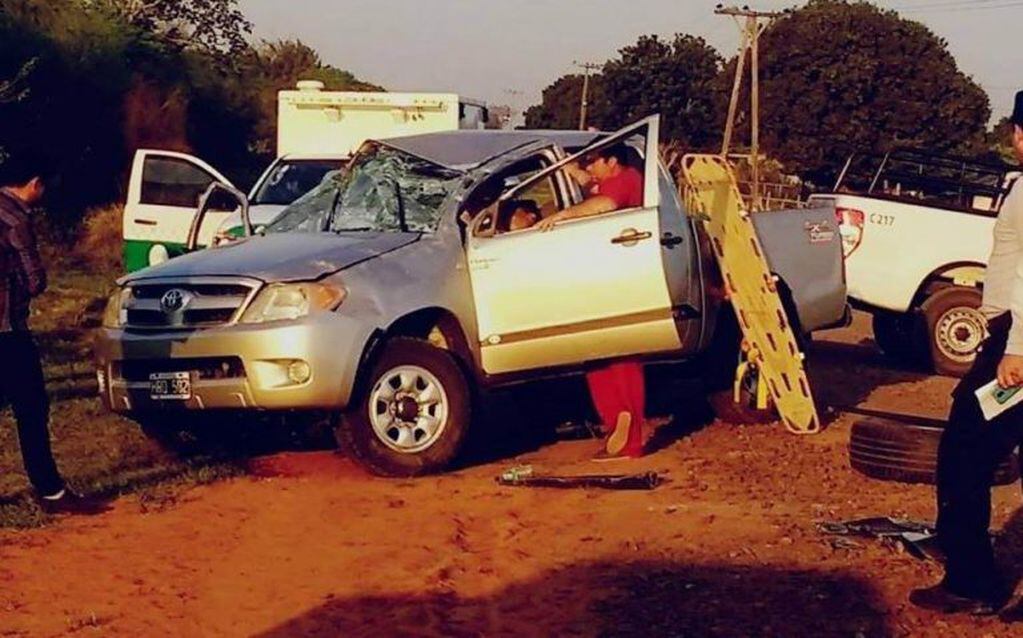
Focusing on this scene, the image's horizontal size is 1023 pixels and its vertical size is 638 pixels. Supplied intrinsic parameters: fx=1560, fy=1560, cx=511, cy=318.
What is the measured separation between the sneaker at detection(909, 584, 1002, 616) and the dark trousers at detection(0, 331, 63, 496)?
14.0 feet

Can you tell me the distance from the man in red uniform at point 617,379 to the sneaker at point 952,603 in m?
3.51

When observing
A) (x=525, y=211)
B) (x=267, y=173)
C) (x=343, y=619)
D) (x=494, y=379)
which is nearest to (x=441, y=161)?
(x=525, y=211)

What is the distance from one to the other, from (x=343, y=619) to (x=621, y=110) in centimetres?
7229

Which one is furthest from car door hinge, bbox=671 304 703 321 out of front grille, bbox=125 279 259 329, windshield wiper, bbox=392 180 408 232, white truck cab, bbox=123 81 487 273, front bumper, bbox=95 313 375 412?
white truck cab, bbox=123 81 487 273

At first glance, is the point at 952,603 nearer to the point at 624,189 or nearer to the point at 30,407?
the point at 624,189

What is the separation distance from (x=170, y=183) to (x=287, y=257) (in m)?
8.28

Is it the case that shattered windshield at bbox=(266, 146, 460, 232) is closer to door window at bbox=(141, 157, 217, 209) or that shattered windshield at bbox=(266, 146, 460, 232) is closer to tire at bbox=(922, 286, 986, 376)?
tire at bbox=(922, 286, 986, 376)

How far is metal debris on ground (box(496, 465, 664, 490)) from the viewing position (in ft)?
27.3

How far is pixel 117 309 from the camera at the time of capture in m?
8.98

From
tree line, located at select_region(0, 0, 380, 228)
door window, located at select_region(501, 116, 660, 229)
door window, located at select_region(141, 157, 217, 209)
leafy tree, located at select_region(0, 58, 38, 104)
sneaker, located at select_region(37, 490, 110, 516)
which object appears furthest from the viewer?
tree line, located at select_region(0, 0, 380, 228)

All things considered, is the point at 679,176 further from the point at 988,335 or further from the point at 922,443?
the point at 988,335

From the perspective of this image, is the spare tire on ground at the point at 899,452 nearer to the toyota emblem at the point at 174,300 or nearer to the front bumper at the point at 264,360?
the front bumper at the point at 264,360

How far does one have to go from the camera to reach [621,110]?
77.0 metres

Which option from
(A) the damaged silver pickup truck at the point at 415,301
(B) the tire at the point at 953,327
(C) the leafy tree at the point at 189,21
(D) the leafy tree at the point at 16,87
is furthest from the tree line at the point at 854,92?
(A) the damaged silver pickup truck at the point at 415,301
